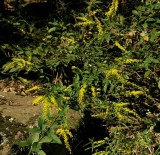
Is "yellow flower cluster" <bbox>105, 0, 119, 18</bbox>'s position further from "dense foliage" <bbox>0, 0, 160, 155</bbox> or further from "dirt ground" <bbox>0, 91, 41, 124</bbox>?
"dirt ground" <bbox>0, 91, 41, 124</bbox>

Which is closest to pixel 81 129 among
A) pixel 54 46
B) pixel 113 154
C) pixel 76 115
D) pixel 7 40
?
pixel 76 115

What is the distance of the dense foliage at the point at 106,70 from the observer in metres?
3.82

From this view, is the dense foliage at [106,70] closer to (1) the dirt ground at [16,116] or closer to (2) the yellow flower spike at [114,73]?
(2) the yellow flower spike at [114,73]

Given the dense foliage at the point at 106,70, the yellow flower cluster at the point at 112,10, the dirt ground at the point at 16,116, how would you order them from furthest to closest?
the yellow flower cluster at the point at 112,10, the dense foliage at the point at 106,70, the dirt ground at the point at 16,116

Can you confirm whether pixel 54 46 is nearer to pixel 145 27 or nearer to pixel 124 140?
pixel 145 27

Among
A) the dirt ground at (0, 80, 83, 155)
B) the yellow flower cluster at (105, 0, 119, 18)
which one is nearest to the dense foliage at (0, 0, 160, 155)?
the yellow flower cluster at (105, 0, 119, 18)

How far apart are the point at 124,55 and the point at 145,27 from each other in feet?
1.37

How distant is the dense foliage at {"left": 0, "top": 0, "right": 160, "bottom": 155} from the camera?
3824 millimetres

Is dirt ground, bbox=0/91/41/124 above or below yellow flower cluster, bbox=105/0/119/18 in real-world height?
below

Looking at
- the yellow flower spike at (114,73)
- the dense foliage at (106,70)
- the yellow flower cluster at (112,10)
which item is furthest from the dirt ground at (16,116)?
the yellow flower cluster at (112,10)

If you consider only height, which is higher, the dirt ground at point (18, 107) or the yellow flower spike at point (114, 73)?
the yellow flower spike at point (114, 73)

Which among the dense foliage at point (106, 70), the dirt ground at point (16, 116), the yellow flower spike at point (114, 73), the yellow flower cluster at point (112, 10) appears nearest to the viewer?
the dirt ground at point (16, 116)

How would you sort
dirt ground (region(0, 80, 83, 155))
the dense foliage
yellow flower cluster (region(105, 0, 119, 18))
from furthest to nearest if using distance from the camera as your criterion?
yellow flower cluster (region(105, 0, 119, 18))
the dense foliage
dirt ground (region(0, 80, 83, 155))

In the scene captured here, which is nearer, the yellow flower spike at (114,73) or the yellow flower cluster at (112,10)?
the yellow flower spike at (114,73)
